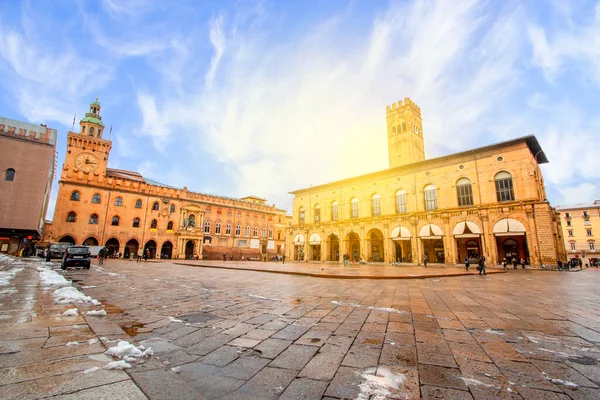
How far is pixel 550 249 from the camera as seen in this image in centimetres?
2142

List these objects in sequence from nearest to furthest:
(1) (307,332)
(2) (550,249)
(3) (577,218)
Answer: (1) (307,332) → (2) (550,249) → (3) (577,218)

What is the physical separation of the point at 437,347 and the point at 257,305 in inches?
143

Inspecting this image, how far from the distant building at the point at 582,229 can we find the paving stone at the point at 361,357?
68460 millimetres

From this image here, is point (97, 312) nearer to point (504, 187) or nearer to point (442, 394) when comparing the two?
point (442, 394)

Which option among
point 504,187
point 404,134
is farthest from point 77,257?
point 404,134

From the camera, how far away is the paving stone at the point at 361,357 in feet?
8.84

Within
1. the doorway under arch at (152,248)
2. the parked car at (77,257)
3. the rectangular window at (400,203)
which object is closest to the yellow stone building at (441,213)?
the rectangular window at (400,203)

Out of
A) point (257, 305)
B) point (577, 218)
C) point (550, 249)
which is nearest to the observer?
point (257, 305)

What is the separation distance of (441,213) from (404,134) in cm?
2707

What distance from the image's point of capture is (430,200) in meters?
28.6

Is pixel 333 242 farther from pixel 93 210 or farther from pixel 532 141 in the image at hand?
pixel 93 210

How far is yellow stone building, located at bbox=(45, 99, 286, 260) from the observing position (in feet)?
119

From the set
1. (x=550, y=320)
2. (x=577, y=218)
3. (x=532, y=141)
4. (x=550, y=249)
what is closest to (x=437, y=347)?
(x=550, y=320)

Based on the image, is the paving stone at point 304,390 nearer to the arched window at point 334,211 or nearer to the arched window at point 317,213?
the arched window at point 334,211
